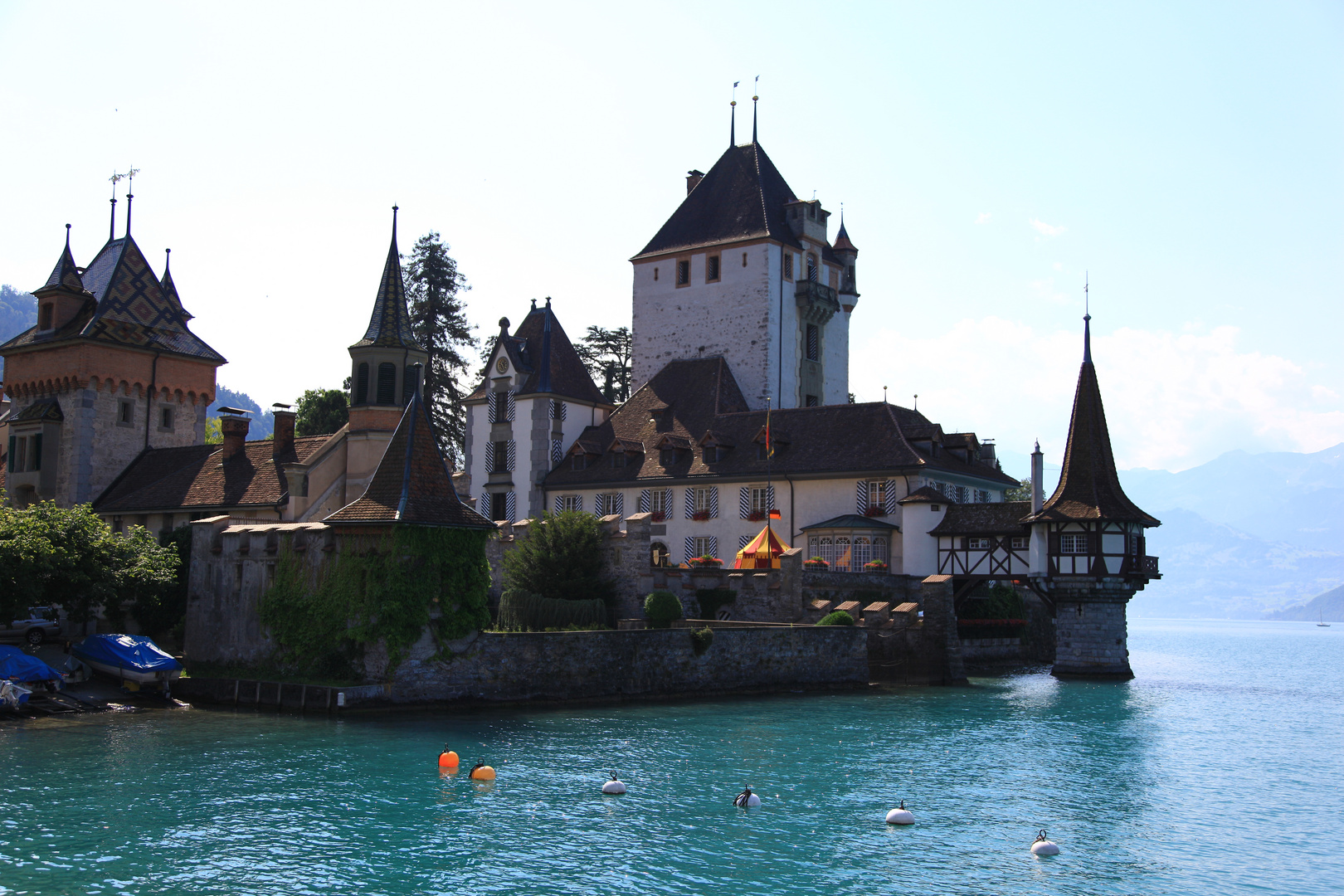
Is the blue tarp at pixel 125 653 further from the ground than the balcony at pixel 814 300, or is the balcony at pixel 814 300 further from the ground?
the balcony at pixel 814 300

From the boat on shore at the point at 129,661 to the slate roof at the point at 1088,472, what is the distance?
106 ft

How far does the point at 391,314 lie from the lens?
45.3 metres

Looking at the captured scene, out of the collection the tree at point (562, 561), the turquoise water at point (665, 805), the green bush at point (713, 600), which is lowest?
the turquoise water at point (665, 805)

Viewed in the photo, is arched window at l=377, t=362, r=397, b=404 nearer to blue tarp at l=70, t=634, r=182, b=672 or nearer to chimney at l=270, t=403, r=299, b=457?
chimney at l=270, t=403, r=299, b=457

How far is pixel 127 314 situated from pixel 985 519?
1469 inches

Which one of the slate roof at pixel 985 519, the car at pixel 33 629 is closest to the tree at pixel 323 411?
the car at pixel 33 629

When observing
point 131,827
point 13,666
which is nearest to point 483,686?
point 13,666

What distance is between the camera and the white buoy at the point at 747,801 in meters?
22.4

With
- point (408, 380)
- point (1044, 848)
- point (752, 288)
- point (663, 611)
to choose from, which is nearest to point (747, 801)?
point (1044, 848)

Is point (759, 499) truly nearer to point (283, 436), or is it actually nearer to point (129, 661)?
point (283, 436)

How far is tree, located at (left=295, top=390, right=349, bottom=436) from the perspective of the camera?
226 ft

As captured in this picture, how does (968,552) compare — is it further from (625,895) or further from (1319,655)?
(1319,655)

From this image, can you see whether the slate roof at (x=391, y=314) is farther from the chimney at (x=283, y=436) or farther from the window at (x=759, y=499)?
the window at (x=759, y=499)

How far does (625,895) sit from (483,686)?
17.7m
